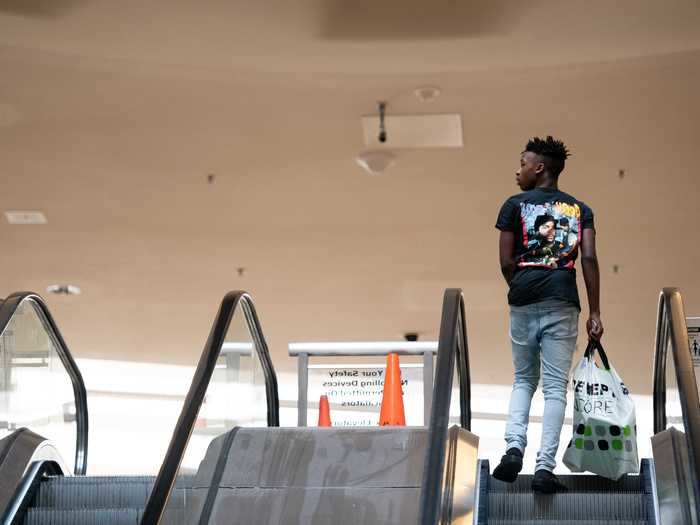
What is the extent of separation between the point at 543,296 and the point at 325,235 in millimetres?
7829

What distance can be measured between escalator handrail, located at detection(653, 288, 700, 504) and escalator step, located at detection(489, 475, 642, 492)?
2.44 feet

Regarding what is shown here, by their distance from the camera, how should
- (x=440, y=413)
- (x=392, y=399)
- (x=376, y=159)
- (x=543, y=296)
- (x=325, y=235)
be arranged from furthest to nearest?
(x=325, y=235) → (x=376, y=159) → (x=392, y=399) → (x=543, y=296) → (x=440, y=413)

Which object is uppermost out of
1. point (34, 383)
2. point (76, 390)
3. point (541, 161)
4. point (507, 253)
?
point (541, 161)

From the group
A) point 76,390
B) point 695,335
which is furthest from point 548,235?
point 76,390

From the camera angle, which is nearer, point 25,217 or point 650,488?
point 650,488

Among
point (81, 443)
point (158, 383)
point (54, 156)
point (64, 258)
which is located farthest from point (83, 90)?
point (158, 383)

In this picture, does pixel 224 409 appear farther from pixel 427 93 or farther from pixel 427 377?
pixel 427 93

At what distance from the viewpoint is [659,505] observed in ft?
15.7

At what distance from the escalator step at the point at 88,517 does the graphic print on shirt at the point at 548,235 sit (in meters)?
2.18

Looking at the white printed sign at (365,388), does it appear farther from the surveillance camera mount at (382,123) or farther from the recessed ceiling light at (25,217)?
the recessed ceiling light at (25,217)

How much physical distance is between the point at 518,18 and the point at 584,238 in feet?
10.8

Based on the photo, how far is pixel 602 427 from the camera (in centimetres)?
504

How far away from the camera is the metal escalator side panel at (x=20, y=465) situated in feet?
17.2

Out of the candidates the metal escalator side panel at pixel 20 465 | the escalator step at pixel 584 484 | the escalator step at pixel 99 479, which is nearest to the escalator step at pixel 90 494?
the escalator step at pixel 99 479
